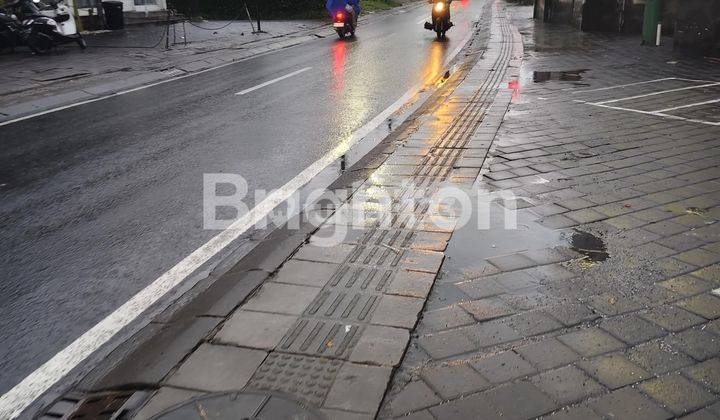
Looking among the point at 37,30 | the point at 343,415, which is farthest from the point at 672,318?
the point at 37,30

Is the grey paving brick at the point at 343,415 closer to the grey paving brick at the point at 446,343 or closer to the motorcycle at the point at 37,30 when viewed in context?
the grey paving brick at the point at 446,343

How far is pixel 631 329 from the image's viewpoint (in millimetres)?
2984

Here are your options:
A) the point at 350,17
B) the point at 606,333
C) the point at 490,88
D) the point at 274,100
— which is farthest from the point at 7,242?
the point at 350,17

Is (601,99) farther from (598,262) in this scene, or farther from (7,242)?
(7,242)

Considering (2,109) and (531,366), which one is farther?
(2,109)

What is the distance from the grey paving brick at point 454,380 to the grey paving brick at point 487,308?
19.7 inches

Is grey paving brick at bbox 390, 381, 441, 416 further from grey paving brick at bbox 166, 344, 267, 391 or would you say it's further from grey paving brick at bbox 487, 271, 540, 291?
grey paving brick at bbox 487, 271, 540, 291

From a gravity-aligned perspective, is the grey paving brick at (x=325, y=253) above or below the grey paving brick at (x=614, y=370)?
above

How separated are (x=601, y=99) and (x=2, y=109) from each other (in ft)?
34.7

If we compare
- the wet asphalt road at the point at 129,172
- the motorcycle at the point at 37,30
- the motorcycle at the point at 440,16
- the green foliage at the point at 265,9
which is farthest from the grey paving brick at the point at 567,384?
the green foliage at the point at 265,9

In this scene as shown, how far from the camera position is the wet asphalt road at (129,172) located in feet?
12.0

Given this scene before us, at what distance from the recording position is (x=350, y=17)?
822 inches

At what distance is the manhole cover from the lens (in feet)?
8.02

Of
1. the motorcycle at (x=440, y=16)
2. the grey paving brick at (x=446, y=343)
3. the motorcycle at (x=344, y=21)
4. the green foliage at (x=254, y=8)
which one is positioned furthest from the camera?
the green foliage at (x=254, y=8)
